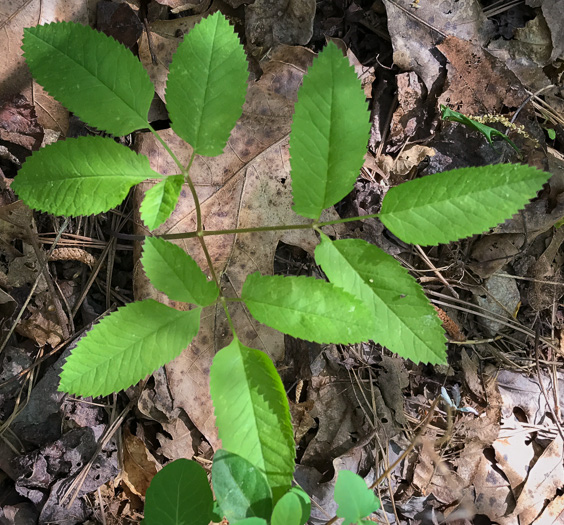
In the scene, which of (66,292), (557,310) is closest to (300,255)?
(66,292)

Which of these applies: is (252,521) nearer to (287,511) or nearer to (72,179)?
(287,511)

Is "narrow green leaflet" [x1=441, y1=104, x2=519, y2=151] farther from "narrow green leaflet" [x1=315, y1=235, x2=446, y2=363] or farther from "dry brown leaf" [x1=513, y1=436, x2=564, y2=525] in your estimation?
"dry brown leaf" [x1=513, y1=436, x2=564, y2=525]

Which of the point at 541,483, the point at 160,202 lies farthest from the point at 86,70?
the point at 541,483

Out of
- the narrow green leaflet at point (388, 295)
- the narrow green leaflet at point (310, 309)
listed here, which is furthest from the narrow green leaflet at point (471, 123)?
the narrow green leaflet at point (310, 309)

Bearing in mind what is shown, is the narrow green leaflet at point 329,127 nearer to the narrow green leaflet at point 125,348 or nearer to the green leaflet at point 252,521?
the narrow green leaflet at point 125,348

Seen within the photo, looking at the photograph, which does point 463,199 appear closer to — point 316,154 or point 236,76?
point 316,154

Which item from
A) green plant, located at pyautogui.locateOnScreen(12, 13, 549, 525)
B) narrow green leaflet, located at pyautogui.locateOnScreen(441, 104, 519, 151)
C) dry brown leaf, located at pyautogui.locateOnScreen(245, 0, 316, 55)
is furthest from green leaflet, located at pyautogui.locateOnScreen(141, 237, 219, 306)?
narrow green leaflet, located at pyautogui.locateOnScreen(441, 104, 519, 151)
